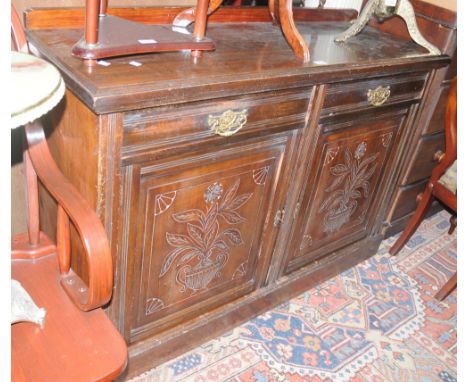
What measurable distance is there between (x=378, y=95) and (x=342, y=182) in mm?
372

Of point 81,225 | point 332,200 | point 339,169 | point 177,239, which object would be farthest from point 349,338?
point 81,225

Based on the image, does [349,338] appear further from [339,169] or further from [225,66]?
[225,66]

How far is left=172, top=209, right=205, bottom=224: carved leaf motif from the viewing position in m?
1.35

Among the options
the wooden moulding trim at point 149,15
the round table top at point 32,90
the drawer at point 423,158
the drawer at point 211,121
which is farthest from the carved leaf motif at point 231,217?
the drawer at point 423,158

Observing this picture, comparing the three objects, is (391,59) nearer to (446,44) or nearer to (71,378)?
(446,44)

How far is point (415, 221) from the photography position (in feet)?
7.76

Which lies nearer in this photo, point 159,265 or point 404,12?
point 159,265

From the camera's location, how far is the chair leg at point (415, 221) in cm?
228

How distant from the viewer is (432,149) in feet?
7.45

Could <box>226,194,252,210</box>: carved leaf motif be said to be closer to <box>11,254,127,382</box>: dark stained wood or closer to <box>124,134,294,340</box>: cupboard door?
<box>124,134,294,340</box>: cupboard door

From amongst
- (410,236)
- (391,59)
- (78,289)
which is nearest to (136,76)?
(78,289)

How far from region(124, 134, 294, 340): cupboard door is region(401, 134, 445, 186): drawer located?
939 millimetres

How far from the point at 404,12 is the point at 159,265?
1366mm


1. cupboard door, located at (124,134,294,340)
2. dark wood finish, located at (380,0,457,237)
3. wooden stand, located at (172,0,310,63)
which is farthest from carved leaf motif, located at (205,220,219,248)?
dark wood finish, located at (380,0,457,237)
